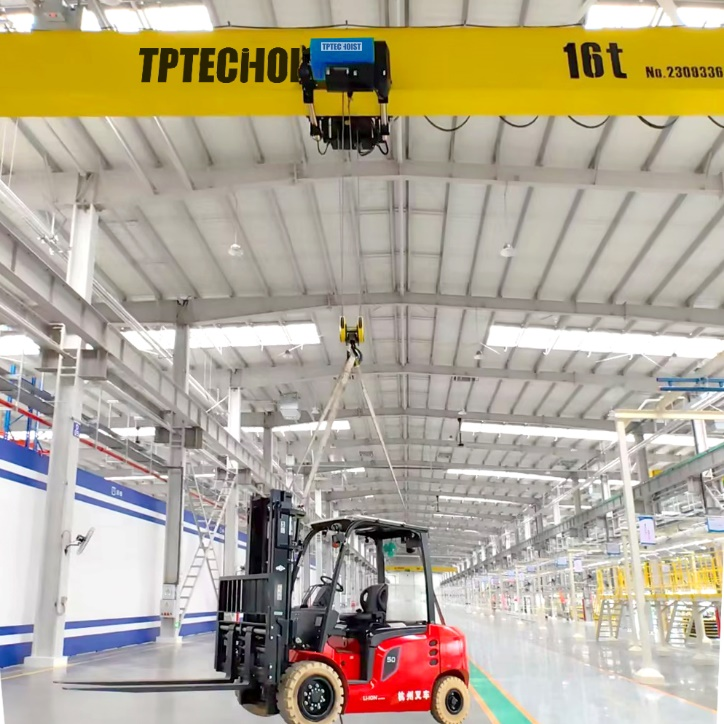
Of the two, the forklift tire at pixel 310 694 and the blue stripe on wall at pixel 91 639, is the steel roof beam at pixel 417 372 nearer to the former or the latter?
the blue stripe on wall at pixel 91 639

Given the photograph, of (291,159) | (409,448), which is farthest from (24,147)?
(409,448)

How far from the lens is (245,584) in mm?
7168

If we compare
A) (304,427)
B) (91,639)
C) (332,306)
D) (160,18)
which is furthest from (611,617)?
(160,18)

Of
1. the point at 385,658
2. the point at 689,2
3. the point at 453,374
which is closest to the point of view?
the point at 385,658

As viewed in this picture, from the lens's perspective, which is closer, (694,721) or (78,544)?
(694,721)

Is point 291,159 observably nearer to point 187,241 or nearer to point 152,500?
point 187,241

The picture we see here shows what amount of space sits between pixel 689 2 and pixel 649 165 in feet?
10.4

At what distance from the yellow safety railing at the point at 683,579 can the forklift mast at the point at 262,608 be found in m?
12.8

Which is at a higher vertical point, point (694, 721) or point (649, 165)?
point (649, 165)

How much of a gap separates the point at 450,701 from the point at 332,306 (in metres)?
10.5

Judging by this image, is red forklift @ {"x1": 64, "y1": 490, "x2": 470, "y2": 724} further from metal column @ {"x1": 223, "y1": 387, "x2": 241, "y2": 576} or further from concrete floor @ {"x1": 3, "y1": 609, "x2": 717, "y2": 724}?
metal column @ {"x1": 223, "y1": 387, "x2": 241, "y2": 576}

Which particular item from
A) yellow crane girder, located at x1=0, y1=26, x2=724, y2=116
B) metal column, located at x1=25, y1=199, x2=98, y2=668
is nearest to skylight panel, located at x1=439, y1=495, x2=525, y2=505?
metal column, located at x1=25, y1=199, x2=98, y2=668

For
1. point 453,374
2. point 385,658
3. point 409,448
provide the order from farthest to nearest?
point 409,448 < point 453,374 < point 385,658

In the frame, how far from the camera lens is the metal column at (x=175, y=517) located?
16.1 meters
